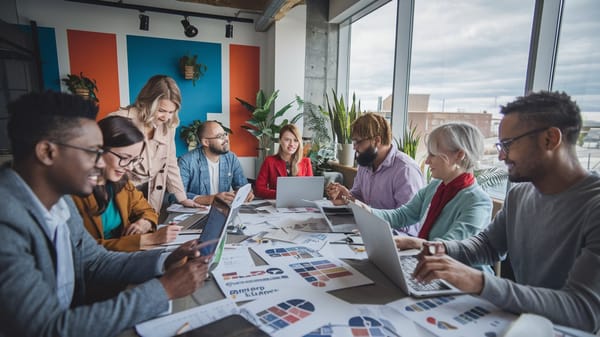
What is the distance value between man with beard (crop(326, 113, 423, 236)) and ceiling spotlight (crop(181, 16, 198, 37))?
355 cm

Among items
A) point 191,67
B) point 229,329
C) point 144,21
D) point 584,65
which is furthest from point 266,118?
point 229,329

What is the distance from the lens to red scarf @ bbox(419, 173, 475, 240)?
171 cm

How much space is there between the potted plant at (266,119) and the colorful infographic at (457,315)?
3.95 meters

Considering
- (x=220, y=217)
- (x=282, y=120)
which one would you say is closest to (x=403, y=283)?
(x=220, y=217)

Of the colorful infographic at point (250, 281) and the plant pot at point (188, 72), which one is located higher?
the plant pot at point (188, 72)

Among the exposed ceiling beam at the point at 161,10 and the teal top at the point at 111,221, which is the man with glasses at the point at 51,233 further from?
the exposed ceiling beam at the point at 161,10

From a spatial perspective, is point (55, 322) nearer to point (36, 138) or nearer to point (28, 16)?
point (36, 138)

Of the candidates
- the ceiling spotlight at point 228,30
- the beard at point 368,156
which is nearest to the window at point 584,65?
the beard at point 368,156

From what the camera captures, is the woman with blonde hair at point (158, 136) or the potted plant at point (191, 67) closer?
the woman with blonde hair at point (158, 136)

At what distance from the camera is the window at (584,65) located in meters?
2.03

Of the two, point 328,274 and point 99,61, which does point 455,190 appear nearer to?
point 328,274

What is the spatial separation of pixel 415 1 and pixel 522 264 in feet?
10.7

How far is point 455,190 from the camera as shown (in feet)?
5.63

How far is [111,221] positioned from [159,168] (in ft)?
2.75
